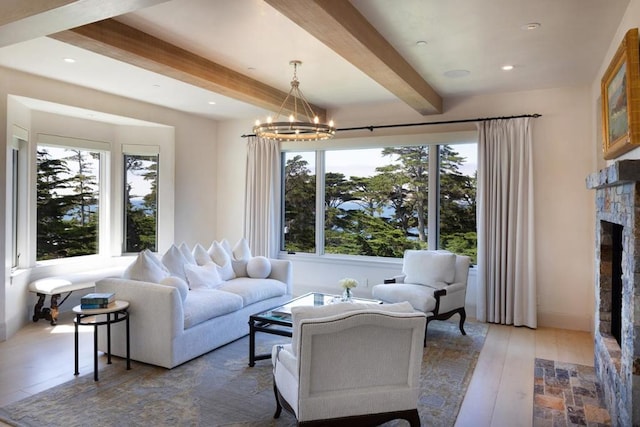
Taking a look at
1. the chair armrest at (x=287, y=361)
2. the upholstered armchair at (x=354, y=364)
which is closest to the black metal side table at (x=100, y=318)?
the chair armrest at (x=287, y=361)

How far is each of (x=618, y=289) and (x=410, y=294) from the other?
1834 millimetres

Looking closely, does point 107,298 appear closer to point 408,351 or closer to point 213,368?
point 213,368

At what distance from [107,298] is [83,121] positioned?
331cm

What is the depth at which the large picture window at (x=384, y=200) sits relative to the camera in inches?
227

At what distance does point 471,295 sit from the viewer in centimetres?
561

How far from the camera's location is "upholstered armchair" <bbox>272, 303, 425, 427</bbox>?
2.34m

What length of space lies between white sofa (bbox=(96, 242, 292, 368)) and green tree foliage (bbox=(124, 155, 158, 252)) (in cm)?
223

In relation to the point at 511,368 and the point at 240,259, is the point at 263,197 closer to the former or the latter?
the point at 240,259

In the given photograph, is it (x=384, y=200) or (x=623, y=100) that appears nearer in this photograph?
(x=623, y=100)

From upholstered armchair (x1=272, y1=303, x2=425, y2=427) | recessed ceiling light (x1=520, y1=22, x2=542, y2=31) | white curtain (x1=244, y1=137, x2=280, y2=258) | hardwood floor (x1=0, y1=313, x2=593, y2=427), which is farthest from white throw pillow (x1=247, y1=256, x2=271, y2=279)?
recessed ceiling light (x1=520, y1=22, x2=542, y2=31)

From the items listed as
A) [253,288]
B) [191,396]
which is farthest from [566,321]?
[191,396]

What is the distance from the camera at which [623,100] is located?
2.99 metres

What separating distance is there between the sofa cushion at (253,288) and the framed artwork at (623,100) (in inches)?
139

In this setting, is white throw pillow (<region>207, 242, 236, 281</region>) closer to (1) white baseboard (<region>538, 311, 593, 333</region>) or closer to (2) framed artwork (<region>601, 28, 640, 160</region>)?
(1) white baseboard (<region>538, 311, 593, 333</region>)
